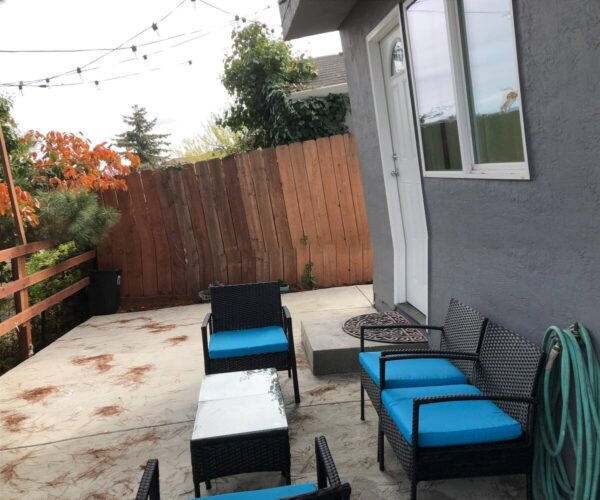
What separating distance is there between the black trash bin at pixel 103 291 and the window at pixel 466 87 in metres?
4.66

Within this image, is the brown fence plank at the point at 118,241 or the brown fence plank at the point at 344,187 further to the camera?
the brown fence plank at the point at 118,241

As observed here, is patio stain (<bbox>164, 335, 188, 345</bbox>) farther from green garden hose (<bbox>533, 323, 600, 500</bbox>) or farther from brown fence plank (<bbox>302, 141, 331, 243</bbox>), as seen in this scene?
green garden hose (<bbox>533, 323, 600, 500</bbox>)

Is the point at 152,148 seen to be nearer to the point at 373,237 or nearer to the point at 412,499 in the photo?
the point at 373,237

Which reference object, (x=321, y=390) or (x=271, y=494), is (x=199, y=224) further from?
(x=271, y=494)

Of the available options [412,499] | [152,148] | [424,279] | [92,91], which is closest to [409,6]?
[424,279]

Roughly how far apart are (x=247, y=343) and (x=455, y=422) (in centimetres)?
179

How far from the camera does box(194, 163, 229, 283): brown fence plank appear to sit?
729 centimetres

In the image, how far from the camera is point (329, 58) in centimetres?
1611

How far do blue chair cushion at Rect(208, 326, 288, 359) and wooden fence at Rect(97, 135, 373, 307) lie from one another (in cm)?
337

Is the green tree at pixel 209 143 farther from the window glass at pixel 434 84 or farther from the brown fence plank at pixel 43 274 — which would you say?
the window glass at pixel 434 84

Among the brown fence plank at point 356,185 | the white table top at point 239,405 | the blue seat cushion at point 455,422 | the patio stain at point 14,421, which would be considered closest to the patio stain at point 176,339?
the patio stain at point 14,421

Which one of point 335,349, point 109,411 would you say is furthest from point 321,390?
point 109,411

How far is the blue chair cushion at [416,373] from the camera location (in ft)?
9.22

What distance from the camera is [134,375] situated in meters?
4.62
